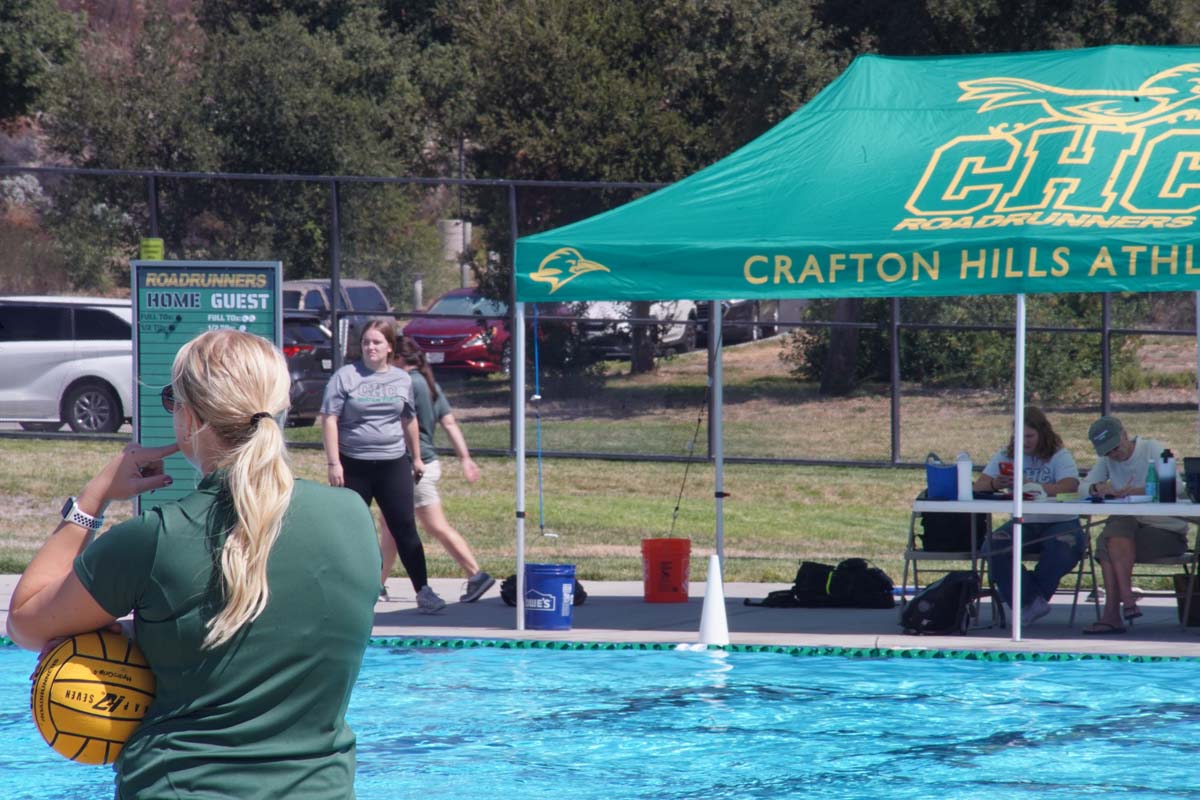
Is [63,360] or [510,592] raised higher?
[63,360]

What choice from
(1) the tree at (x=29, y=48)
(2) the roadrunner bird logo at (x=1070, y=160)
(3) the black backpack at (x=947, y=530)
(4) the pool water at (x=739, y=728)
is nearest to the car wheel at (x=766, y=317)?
(2) the roadrunner bird logo at (x=1070, y=160)

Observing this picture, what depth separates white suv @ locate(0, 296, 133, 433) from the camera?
1845 centimetres

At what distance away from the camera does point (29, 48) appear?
98.3 ft

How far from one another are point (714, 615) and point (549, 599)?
111 centimetres

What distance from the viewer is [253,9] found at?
39.7 meters

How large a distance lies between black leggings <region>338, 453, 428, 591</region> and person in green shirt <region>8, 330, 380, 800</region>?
7.35m

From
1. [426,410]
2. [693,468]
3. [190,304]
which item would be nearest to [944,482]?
[426,410]

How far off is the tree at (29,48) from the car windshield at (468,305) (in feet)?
42.6

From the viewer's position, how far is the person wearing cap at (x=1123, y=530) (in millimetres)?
10094

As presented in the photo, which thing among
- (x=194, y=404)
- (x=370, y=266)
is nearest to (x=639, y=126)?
(x=370, y=266)

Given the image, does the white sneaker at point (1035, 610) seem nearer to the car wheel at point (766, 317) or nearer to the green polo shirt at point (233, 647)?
the green polo shirt at point (233, 647)

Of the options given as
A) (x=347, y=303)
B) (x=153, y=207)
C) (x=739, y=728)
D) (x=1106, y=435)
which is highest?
(x=153, y=207)

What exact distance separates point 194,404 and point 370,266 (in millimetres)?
17418

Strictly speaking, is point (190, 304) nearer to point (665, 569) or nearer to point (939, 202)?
point (665, 569)
